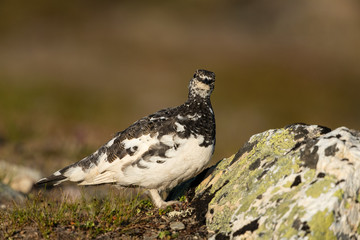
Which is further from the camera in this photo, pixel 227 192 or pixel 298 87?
pixel 298 87

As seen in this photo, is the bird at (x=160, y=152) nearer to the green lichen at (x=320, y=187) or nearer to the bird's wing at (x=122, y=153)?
the bird's wing at (x=122, y=153)

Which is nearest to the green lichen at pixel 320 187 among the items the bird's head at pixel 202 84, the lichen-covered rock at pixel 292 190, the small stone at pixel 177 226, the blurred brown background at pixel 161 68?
the lichen-covered rock at pixel 292 190

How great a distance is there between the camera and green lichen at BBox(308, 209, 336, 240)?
3.51 metres

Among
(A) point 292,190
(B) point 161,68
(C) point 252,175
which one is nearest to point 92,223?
(C) point 252,175

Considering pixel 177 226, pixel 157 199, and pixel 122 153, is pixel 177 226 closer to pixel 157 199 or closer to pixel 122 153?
pixel 157 199

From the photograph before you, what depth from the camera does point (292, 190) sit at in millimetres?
3936

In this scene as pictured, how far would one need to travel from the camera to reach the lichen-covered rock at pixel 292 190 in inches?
141

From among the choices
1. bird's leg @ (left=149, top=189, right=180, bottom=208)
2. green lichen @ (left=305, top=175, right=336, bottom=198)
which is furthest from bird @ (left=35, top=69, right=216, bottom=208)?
green lichen @ (left=305, top=175, right=336, bottom=198)

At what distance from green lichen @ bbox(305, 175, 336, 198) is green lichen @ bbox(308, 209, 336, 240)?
0.20 meters

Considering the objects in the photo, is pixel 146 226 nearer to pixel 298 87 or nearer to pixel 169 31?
pixel 298 87

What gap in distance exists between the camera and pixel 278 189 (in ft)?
13.2

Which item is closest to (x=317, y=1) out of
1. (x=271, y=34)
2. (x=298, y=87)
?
(x=271, y=34)

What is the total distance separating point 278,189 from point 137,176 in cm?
156

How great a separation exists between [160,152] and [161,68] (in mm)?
19511
